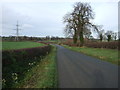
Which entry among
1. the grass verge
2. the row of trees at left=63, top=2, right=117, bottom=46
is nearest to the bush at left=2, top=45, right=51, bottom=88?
the grass verge

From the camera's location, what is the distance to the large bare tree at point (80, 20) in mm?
29788

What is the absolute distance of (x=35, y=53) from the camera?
12.7 metres

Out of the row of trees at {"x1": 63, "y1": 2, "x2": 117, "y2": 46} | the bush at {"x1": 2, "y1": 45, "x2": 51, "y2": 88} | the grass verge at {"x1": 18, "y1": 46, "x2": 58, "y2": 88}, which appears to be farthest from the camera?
the row of trees at {"x1": 63, "y1": 2, "x2": 117, "y2": 46}

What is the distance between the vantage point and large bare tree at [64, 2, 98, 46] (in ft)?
97.7

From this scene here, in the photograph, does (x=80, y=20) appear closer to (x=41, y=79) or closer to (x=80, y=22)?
(x=80, y=22)

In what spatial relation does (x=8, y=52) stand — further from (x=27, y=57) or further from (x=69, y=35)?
(x=69, y=35)

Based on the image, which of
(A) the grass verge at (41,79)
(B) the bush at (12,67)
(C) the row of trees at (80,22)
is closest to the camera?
(A) the grass verge at (41,79)

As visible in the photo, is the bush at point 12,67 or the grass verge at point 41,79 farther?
the bush at point 12,67

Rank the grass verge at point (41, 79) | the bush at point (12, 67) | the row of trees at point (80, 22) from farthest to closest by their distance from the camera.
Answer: the row of trees at point (80, 22) → the bush at point (12, 67) → the grass verge at point (41, 79)

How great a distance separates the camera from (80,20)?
3095cm

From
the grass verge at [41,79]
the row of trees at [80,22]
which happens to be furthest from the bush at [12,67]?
the row of trees at [80,22]

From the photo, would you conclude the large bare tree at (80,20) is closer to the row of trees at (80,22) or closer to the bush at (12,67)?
the row of trees at (80,22)

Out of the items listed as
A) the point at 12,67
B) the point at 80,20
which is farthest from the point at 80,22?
the point at 12,67

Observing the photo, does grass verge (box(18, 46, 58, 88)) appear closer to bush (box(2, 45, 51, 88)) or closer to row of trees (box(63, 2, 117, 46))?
bush (box(2, 45, 51, 88))
